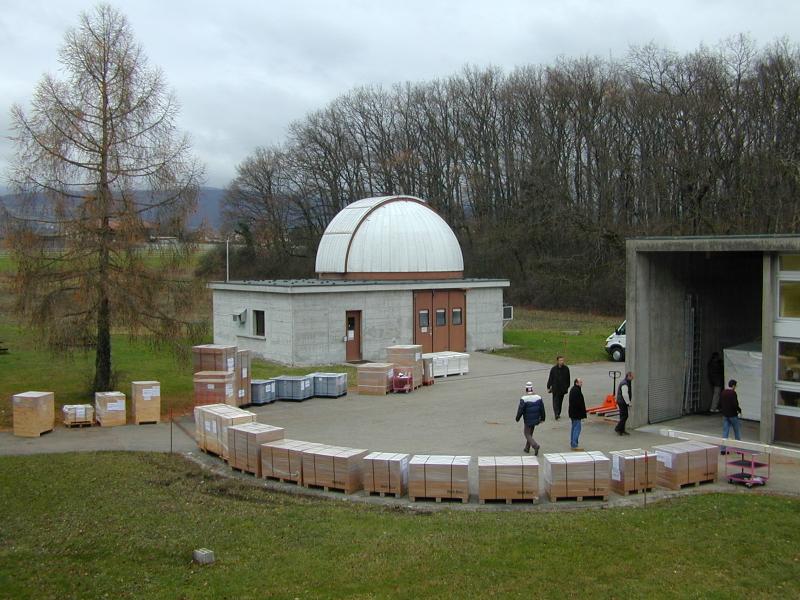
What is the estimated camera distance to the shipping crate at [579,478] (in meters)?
12.9

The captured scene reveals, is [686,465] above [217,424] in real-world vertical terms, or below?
below

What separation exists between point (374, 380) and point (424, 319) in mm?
9889

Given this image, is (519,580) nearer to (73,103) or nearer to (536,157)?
(73,103)

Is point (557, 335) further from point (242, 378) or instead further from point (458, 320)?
point (242, 378)

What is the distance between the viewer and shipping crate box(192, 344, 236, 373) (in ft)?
70.8

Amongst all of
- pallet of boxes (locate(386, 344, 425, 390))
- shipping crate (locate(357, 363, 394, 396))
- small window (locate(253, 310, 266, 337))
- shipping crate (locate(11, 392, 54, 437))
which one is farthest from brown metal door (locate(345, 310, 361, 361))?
shipping crate (locate(11, 392, 54, 437))

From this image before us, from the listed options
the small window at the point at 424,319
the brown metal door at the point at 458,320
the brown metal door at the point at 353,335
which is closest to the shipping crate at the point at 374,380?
the brown metal door at the point at 353,335

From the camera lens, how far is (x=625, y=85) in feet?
200

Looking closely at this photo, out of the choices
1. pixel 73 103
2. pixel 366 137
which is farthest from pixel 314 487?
pixel 366 137

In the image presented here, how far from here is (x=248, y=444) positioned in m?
14.9

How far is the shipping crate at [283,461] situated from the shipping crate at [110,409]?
21.7 ft

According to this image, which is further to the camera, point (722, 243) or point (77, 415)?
point (77, 415)

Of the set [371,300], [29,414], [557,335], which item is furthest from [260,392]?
[557,335]

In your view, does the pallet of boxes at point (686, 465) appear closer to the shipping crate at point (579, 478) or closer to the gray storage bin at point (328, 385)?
the shipping crate at point (579, 478)
